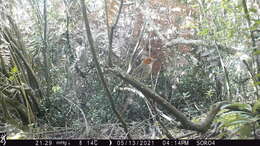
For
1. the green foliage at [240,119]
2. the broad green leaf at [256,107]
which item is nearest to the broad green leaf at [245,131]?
the green foliage at [240,119]

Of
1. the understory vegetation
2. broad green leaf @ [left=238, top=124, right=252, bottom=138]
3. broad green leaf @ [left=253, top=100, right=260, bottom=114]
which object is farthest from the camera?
the understory vegetation

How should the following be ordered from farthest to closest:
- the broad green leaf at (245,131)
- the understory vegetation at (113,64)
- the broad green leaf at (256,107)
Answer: the understory vegetation at (113,64), the broad green leaf at (256,107), the broad green leaf at (245,131)

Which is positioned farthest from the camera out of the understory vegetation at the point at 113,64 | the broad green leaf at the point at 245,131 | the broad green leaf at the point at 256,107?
the understory vegetation at the point at 113,64

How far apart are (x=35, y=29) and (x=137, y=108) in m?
1.60

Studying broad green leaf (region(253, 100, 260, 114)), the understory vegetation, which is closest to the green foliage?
broad green leaf (region(253, 100, 260, 114))

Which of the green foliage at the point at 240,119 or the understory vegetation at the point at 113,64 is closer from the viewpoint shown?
the green foliage at the point at 240,119

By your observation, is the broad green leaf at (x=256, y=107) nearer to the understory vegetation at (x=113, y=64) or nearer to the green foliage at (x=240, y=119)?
the green foliage at (x=240, y=119)

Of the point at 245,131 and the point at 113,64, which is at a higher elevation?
the point at 113,64

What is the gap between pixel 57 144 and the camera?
4.56 feet

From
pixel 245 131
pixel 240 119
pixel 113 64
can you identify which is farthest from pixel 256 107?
pixel 113 64

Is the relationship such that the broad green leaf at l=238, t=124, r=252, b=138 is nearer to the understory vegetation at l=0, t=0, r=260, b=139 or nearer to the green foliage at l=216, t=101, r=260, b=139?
the green foliage at l=216, t=101, r=260, b=139

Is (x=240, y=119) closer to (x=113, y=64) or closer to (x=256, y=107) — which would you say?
(x=256, y=107)

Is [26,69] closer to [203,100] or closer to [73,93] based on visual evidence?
[73,93]

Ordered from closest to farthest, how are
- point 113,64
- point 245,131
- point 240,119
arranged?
point 245,131 < point 240,119 < point 113,64
